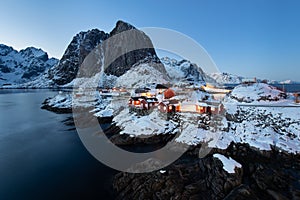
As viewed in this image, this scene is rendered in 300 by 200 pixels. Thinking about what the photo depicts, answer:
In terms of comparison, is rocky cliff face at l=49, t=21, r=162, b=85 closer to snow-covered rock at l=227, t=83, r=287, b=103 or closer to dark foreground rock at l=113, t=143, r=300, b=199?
snow-covered rock at l=227, t=83, r=287, b=103

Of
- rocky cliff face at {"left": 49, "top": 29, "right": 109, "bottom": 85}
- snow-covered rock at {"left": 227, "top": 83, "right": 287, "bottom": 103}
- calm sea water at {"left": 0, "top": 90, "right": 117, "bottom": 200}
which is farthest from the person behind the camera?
rocky cliff face at {"left": 49, "top": 29, "right": 109, "bottom": 85}

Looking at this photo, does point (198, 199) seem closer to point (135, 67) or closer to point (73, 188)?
point (73, 188)

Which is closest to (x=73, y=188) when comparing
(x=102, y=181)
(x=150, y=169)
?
(x=102, y=181)

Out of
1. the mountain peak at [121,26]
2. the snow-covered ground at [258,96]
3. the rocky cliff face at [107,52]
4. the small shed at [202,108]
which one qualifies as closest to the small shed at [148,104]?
the small shed at [202,108]

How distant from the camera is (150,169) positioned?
13.9m

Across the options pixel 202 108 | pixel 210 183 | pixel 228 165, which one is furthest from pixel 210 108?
pixel 210 183

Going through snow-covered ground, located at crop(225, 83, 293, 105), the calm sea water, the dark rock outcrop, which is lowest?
the calm sea water

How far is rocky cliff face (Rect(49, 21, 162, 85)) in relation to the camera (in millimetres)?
128500

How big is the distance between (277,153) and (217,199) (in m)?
10.4

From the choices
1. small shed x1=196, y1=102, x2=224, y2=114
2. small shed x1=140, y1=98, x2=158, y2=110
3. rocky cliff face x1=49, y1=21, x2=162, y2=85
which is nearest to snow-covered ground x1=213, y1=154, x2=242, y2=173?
small shed x1=196, y1=102, x2=224, y2=114

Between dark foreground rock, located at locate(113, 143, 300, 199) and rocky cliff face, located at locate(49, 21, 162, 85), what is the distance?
375ft

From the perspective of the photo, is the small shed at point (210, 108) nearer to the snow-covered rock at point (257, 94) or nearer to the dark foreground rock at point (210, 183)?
the snow-covered rock at point (257, 94)

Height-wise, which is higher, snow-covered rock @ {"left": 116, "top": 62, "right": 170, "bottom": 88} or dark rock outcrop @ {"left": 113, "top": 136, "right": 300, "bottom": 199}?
snow-covered rock @ {"left": 116, "top": 62, "right": 170, "bottom": 88}

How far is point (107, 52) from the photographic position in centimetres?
14875
